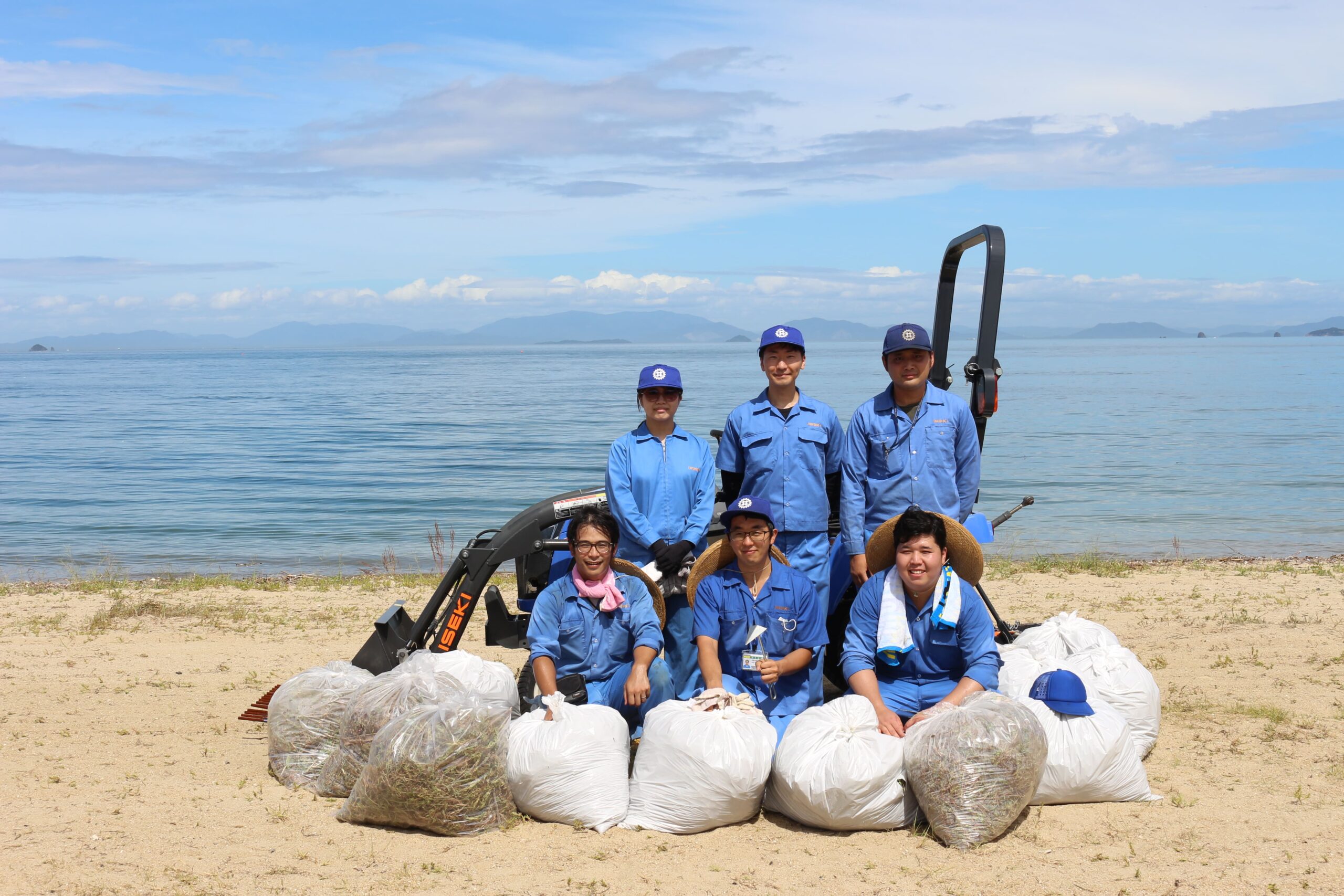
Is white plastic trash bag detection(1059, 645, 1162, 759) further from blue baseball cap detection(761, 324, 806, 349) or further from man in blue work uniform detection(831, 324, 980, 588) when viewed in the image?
blue baseball cap detection(761, 324, 806, 349)

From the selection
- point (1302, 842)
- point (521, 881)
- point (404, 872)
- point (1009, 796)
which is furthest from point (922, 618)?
point (404, 872)

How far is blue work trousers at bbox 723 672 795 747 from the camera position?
16.4 ft

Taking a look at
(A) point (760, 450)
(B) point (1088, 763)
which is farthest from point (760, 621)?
(B) point (1088, 763)

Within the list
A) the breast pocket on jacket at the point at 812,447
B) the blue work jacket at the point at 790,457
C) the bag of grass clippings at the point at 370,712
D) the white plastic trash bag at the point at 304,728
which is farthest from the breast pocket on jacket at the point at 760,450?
the white plastic trash bag at the point at 304,728

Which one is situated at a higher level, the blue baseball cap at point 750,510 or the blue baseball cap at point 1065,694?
the blue baseball cap at point 750,510

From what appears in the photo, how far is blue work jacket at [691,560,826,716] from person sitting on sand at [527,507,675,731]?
0.28 metres

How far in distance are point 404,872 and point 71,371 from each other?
352 ft

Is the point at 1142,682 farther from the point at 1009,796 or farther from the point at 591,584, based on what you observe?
the point at 591,584

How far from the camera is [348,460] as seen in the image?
80.9 feet

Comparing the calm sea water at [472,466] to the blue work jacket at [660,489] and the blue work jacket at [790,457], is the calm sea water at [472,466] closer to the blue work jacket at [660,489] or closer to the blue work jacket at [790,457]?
the blue work jacket at [660,489]

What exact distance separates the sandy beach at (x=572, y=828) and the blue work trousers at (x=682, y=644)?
1.03 m

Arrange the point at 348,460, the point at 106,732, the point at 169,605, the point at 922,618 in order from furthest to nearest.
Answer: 1. the point at 348,460
2. the point at 169,605
3. the point at 106,732
4. the point at 922,618

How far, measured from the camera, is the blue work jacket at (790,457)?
5.46 meters

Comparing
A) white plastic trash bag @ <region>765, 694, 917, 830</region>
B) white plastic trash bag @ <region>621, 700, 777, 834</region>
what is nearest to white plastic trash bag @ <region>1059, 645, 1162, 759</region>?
white plastic trash bag @ <region>765, 694, 917, 830</region>
